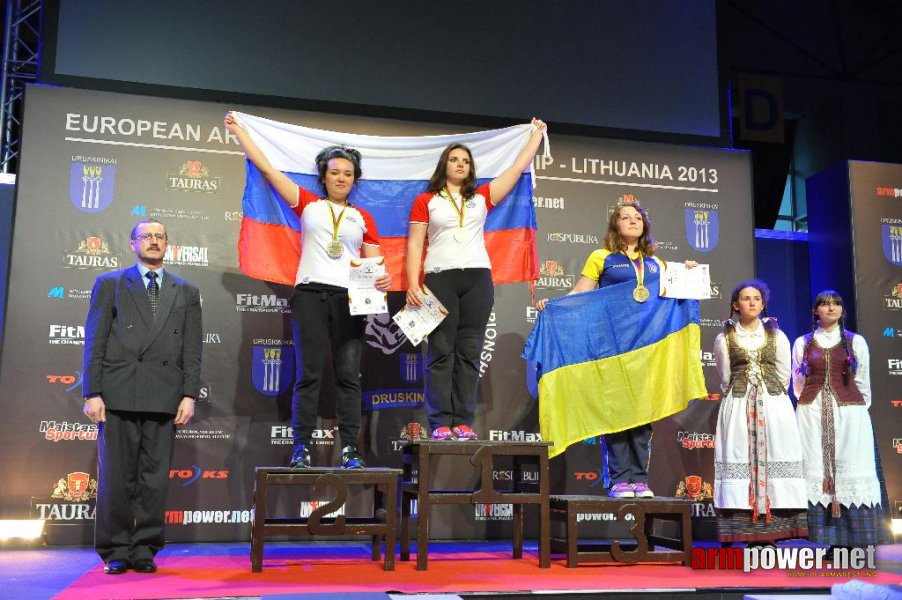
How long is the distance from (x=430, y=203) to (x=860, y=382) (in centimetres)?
265

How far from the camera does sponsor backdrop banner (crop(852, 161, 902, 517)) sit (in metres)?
6.04

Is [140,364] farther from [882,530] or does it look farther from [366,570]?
[882,530]

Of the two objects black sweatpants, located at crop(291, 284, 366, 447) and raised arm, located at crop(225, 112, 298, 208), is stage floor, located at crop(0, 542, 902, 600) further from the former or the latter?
raised arm, located at crop(225, 112, 298, 208)

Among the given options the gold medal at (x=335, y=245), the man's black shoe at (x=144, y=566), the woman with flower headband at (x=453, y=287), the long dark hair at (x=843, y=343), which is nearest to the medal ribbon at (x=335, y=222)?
the gold medal at (x=335, y=245)

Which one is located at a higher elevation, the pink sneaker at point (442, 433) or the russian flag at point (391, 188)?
the russian flag at point (391, 188)

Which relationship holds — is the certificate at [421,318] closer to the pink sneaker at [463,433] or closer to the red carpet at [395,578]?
the pink sneaker at [463,433]

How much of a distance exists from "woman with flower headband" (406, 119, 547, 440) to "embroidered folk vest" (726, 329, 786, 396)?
4.54 ft

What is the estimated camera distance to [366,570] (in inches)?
157

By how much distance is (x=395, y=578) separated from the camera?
12.3 ft

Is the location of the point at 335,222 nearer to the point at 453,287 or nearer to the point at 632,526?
the point at 453,287

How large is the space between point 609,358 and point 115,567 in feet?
8.93

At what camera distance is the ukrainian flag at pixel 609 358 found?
4.65m

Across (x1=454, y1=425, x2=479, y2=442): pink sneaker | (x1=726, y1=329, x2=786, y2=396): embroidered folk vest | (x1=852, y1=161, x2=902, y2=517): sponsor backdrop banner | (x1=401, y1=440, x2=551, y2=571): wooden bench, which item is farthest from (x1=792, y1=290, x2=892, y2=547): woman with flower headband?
(x1=454, y1=425, x2=479, y2=442): pink sneaker

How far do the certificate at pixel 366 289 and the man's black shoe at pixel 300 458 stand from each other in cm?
71
